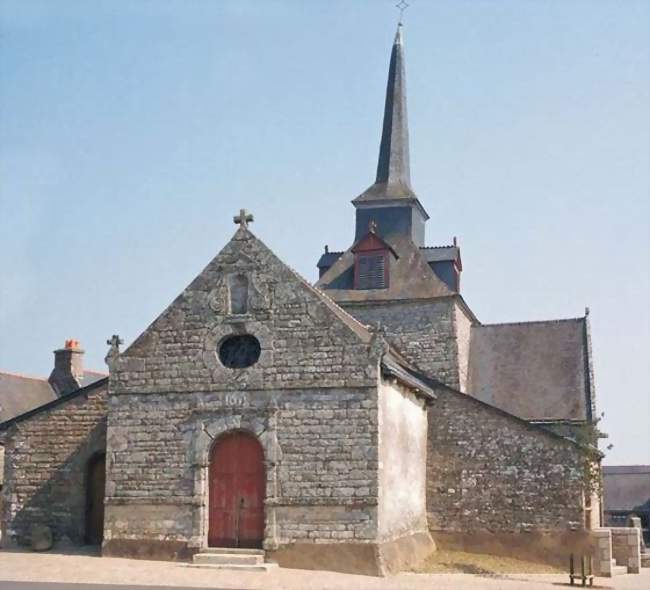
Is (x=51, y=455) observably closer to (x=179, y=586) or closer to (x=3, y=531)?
(x=3, y=531)

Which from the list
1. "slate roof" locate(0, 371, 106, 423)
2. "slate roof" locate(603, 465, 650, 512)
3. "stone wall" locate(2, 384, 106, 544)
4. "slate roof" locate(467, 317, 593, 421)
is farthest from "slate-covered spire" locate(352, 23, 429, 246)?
"slate roof" locate(603, 465, 650, 512)

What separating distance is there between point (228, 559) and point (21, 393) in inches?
712

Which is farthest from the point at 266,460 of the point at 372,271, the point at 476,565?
the point at 372,271

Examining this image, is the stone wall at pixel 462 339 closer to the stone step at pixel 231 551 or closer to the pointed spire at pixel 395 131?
the pointed spire at pixel 395 131

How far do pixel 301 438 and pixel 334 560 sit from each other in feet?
7.80

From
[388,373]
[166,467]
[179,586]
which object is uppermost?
[388,373]

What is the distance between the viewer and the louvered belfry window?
26.7 metres

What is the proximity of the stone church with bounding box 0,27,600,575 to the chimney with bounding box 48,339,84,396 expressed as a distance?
11287 millimetres

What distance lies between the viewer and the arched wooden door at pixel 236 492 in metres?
18.2

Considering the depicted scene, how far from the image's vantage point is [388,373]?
18.2 m

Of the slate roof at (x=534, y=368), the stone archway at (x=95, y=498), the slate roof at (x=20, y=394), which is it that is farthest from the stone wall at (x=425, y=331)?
the slate roof at (x=20, y=394)

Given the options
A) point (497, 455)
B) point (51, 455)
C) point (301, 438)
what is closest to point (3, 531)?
point (51, 455)

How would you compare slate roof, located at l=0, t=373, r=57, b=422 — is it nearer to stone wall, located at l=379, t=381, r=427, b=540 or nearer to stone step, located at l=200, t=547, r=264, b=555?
stone step, located at l=200, t=547, r=264, b=555

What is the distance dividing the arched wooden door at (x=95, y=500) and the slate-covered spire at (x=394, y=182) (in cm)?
1060
